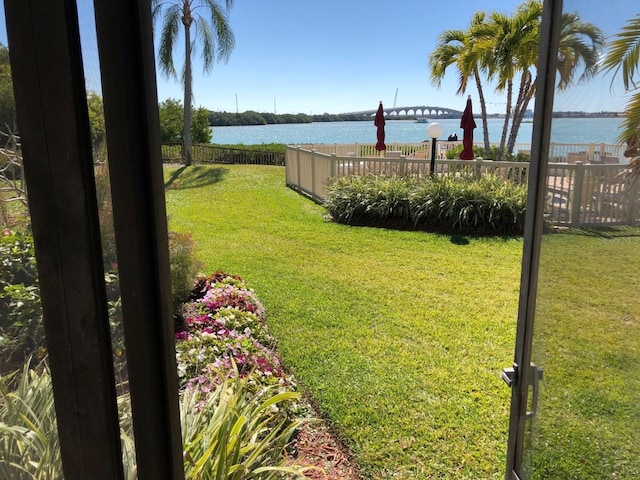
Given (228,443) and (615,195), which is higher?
(615,195)

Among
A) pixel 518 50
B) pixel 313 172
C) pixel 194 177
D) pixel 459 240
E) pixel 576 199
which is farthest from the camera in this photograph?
pixel 194 177

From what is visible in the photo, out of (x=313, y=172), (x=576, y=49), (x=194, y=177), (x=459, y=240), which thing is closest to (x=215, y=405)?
(x=576, y=49)

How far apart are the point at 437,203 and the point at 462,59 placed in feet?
30.5

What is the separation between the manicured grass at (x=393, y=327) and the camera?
2.95m

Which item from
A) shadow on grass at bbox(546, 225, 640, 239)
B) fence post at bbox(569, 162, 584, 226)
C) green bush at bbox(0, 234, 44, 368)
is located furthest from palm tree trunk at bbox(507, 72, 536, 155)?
green bush at bbox(0, 234, 44, 368)

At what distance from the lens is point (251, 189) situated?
1395cm

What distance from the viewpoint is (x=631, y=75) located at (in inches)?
44.4

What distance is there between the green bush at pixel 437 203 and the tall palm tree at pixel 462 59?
807 centimetres

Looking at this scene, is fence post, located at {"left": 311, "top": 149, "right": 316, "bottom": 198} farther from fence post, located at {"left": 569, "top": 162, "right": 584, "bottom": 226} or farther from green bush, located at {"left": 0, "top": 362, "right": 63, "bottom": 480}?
green bush, located at {"left": 0, "top": 362, "right": 63, "bottom": 480}

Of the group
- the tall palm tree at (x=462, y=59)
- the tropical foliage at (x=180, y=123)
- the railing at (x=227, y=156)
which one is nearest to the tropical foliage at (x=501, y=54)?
the tall palm tree at (x=462, y=59)

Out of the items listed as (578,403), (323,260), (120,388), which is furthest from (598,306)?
(323,260)

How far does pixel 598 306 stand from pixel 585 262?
16 centimetres

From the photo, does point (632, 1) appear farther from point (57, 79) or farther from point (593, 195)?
point (57, 79)

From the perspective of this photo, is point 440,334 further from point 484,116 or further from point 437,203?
point 484,116
